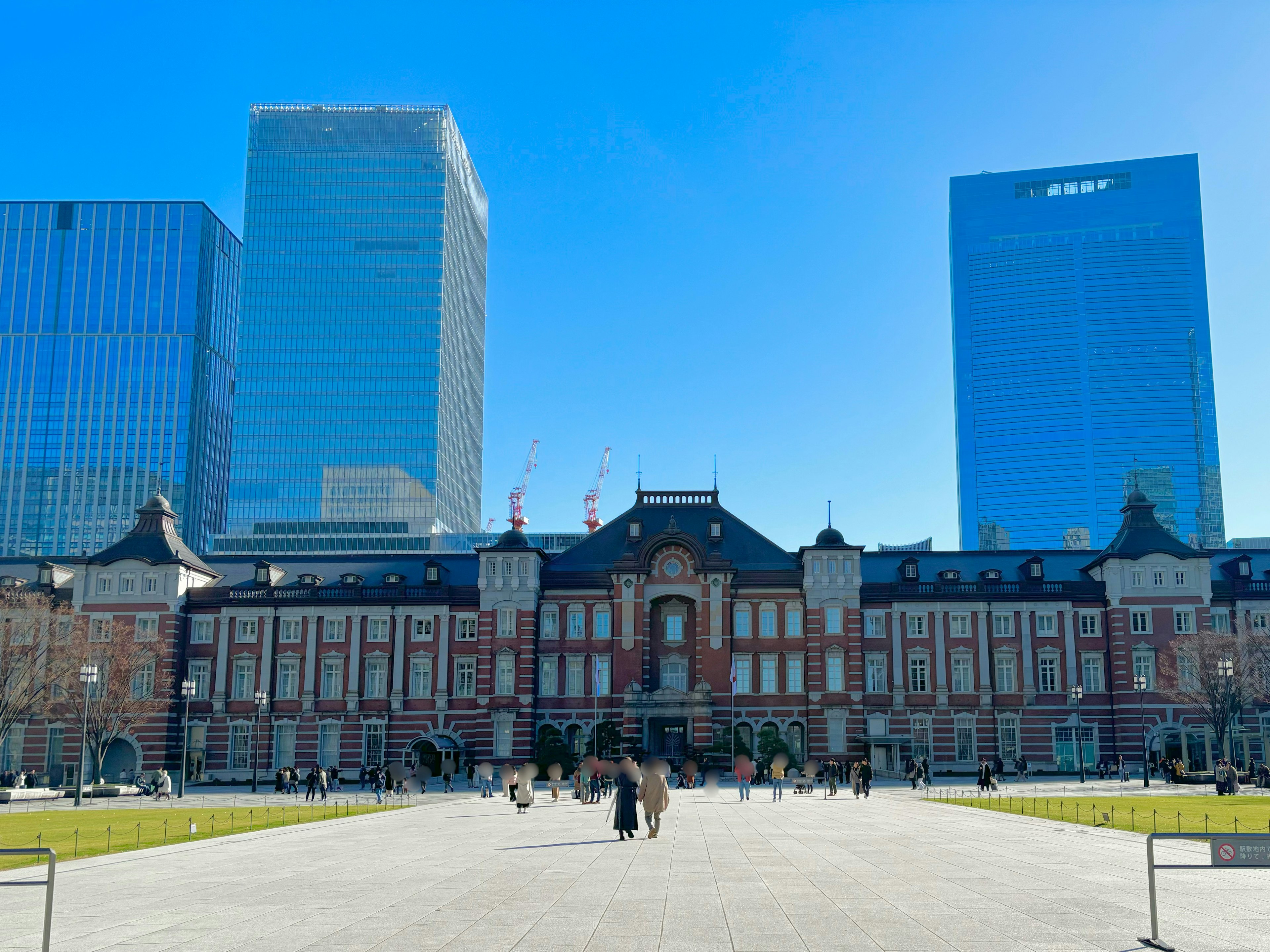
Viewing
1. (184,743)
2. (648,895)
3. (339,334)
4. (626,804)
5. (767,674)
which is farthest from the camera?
(339,334)

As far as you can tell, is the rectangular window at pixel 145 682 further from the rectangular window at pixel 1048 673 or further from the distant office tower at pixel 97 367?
the distant office tower at pixel 97 367

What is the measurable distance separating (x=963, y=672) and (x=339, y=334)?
128m

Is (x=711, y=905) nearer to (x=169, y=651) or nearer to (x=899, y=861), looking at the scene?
(x=899, y=861)

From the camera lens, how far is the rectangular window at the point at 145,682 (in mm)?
75500

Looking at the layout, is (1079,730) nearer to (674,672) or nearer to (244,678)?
(674,672)

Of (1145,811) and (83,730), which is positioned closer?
(1145,811)

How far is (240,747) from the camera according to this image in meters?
77.2

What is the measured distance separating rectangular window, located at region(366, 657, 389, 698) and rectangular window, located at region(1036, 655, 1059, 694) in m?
43.6

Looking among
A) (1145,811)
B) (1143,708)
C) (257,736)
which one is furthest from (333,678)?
(1145,811)

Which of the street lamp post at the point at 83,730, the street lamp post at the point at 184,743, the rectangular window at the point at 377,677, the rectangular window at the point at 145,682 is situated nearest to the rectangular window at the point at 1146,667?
the rectangular window at the point at 377,677

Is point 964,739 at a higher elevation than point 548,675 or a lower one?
lower

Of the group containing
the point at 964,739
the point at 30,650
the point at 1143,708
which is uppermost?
the point at 30,650

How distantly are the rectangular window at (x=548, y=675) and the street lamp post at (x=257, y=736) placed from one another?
57.4 ft

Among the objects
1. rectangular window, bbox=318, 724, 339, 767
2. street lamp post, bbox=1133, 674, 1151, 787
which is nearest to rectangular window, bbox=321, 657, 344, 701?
rectangular window, bbox=318, 724, 339, 767
